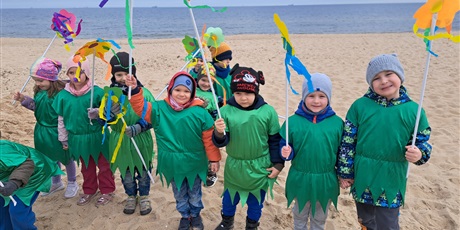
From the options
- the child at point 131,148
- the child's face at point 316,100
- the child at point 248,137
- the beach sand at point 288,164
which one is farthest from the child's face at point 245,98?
the beach sand at point 288,164

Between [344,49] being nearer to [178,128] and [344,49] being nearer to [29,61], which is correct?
[29,61]

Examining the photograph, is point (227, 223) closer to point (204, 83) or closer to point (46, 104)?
point (204, 83)

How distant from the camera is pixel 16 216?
317cm

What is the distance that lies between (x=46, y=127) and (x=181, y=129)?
1779 mm

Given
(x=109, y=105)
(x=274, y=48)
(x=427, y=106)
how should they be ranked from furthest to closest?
1. (x=274, y=48)
2. (x=427, y=106)
3. (x=109, y=105)

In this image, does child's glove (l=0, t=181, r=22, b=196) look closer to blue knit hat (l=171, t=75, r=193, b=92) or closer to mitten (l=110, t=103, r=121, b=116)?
mitten (l=110, t=103, r=121, b=116)

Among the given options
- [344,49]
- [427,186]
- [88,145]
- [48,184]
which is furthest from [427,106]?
[344,49]

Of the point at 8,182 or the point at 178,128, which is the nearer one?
the point at 8,182

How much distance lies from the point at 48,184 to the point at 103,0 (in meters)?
1.77

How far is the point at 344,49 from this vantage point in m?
15.5

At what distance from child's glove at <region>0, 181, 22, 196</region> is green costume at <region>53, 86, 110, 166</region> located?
3.31 feet

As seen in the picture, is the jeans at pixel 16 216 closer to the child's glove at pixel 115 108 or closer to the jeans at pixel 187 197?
the child's glove at pixel 115 108

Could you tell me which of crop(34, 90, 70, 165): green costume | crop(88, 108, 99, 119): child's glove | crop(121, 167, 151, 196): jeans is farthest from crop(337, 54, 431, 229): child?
crop(34, 90, 70, 165): green costume

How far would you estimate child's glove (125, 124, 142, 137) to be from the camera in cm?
346
